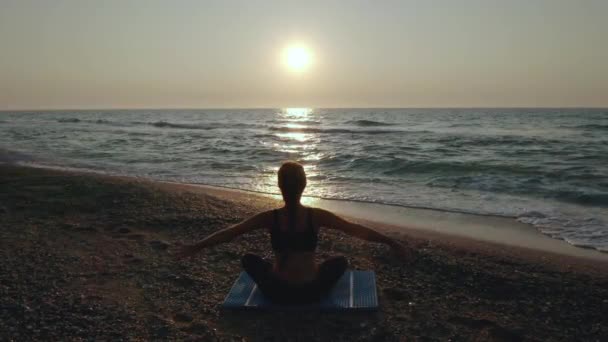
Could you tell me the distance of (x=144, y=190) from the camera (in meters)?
10.2

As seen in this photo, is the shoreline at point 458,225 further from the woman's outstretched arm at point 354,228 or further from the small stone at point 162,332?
the small stone at point 162,332

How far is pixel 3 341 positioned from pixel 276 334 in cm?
208

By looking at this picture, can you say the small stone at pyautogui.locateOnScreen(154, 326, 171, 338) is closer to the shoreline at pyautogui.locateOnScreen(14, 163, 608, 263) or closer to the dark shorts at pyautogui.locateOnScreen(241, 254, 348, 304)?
the dark shorts at pyautogui.locateOnScreen(241, 254, 348, 304)

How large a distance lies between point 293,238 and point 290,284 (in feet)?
1.57

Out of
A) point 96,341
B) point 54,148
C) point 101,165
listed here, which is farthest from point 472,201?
point 54,148

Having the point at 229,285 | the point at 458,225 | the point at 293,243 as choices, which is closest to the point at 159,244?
Result: the point at 229,285

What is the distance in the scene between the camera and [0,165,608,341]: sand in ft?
13.1

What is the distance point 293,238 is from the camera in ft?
13.5

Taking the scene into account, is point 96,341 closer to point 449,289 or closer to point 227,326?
point 227,326

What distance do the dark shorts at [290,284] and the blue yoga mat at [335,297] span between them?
66mm

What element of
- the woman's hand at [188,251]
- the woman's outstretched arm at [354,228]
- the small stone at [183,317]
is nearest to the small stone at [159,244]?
the small stone at [183,317]

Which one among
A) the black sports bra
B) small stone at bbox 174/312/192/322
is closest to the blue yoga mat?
small stone at bbox 174/312/192/322

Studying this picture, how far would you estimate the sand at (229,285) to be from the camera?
400 centimetres

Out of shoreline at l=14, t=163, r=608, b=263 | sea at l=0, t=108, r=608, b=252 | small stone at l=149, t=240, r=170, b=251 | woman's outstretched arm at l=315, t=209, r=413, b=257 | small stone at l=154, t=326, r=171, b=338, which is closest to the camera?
small stone at l=154, t=326, r=171, b=338
